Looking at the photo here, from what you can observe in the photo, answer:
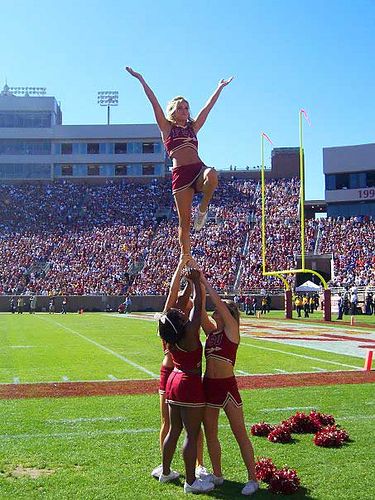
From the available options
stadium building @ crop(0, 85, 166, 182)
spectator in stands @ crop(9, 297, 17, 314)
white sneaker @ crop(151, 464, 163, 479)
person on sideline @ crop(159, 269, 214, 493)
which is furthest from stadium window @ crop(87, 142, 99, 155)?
person on sideline @ crop(159, 269, 214, 493)

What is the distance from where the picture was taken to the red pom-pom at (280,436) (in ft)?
21.7

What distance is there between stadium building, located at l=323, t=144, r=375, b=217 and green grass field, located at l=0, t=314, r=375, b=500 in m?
34.7

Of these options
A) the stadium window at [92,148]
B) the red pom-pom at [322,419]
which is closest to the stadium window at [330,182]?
the stadium window at [92,148]

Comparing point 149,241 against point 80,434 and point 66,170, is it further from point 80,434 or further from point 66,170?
point 80,434

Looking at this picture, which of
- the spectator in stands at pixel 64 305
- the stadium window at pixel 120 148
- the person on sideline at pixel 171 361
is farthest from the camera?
the stadium window at pixel 120 148

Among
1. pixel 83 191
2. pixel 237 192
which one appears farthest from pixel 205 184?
pixel 83 191

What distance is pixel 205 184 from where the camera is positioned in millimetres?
5008

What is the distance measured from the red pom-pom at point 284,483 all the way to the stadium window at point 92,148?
189 feet

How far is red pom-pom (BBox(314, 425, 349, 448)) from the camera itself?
6.40 metres

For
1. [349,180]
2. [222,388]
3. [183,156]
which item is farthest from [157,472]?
[349,180]

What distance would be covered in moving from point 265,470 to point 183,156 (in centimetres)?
257

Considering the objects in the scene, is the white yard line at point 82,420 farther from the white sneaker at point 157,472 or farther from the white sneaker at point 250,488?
the white sneaker at point 250,488

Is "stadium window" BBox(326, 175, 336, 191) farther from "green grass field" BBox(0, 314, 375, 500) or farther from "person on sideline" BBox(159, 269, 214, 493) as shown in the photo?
"person on sideline" BBox(159, 269, 214, 493)

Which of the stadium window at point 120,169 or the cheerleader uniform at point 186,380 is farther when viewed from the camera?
the stadium window at point 120,169
